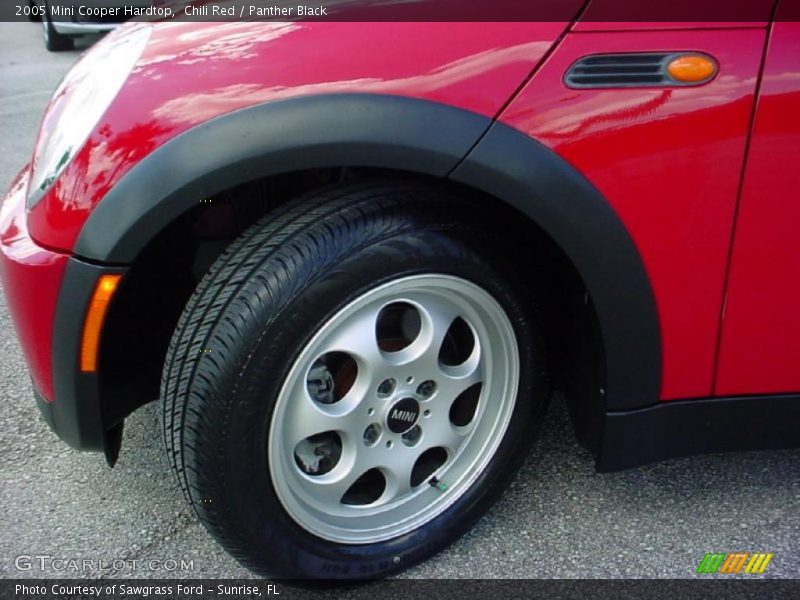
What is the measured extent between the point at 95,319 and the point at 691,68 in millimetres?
1224

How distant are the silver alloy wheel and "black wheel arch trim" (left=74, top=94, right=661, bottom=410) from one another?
0.25m

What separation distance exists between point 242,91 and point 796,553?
161cm

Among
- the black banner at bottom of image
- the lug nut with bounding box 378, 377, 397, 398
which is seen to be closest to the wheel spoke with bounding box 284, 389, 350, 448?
the lug nut with bounding box 378, 377, 397, 398

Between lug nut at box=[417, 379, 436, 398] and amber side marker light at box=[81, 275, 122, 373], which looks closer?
amber side marker light at box=[81, 275, 122, 373]

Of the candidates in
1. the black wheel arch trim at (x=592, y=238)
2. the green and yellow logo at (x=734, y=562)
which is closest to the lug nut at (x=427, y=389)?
the black wheel arch trim at (x=592, y=238)

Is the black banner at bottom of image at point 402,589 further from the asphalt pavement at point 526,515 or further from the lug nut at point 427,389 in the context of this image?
the lug nut at point 427,389

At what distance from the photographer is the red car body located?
1583 mm

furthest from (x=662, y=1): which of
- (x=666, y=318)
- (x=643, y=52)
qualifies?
(x=666, y=318)

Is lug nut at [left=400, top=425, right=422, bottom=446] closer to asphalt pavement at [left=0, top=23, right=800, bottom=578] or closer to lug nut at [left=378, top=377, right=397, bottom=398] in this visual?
lug nut at [left=378, top=377, right=397, bottom=398]

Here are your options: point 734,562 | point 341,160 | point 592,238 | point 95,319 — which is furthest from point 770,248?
point 95,319

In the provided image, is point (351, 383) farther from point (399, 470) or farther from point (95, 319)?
point (95, 319)

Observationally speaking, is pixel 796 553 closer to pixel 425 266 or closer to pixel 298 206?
pixel 425 266

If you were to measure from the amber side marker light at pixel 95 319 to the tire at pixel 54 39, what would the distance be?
7.59m

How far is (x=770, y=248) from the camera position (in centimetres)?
171
